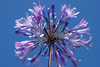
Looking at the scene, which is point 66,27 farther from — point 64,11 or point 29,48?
point 29,48

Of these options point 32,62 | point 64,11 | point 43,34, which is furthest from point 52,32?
point 32,62

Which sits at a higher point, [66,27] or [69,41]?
[66,27]

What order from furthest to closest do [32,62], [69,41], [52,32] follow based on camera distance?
[32,62] < [52,32] < [69,41]

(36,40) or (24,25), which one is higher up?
(24,25)

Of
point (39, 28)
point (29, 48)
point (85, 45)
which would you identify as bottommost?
point (85, 45)

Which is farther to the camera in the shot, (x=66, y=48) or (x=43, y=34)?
(x=66, y=48)

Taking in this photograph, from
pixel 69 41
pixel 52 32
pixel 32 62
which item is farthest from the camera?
pixel 32 62

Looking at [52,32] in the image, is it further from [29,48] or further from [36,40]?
[29,48]

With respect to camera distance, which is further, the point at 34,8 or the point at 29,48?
the point at 34,8

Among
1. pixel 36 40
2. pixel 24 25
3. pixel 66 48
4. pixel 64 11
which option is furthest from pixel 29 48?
pixel 64 11
